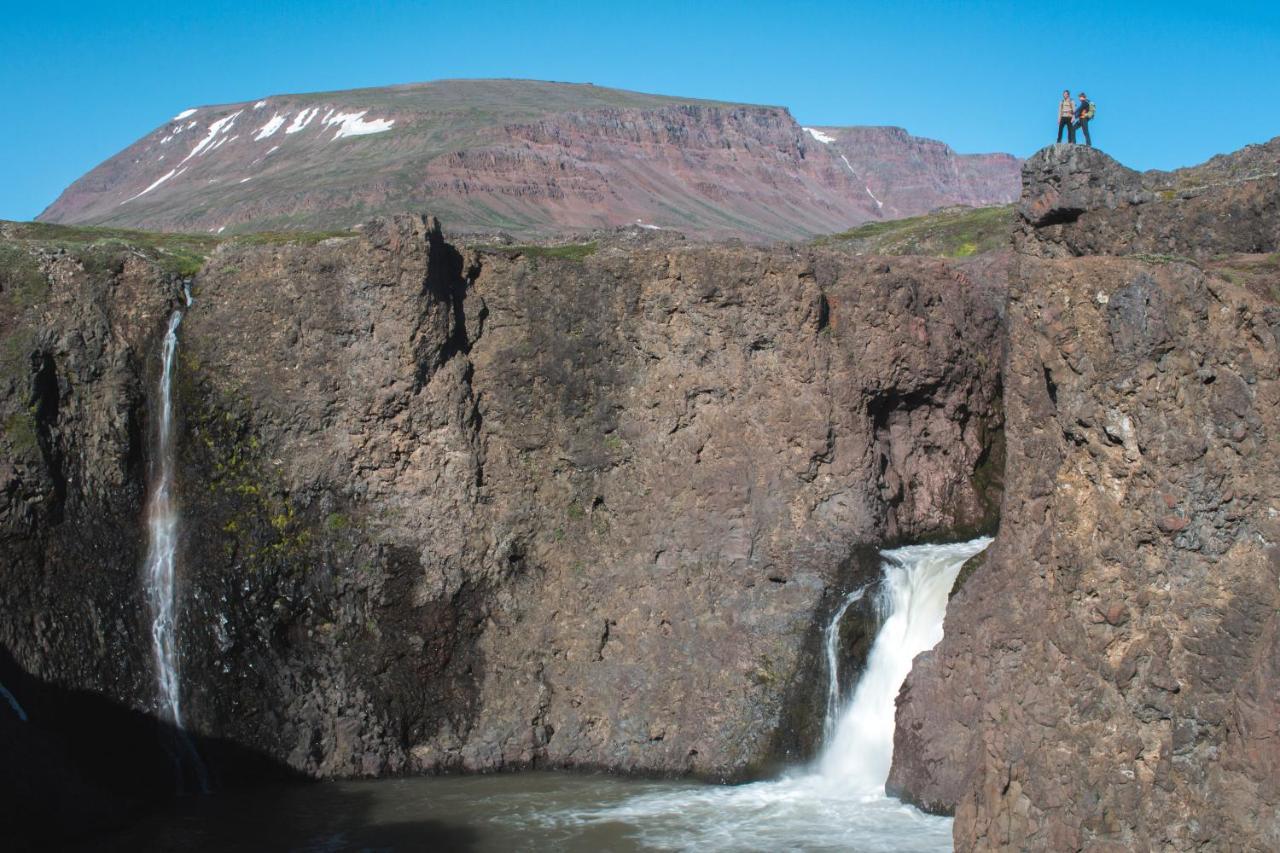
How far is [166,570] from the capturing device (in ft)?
69.2

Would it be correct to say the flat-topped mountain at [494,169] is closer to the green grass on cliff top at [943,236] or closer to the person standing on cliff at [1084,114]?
the green grass on cliff top at [943,236]

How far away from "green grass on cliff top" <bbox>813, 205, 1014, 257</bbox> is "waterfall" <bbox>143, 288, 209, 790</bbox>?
765 inches

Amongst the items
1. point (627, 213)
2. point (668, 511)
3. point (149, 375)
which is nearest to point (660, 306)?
point (668, 511)

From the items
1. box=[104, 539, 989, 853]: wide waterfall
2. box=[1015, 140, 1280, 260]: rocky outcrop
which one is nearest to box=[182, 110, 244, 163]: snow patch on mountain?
box=[1015, 140, 1280, 260]: rocky outcrop

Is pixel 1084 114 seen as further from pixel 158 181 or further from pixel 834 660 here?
pixel 158 181

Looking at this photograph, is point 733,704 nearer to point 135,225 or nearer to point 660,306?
point 660,306

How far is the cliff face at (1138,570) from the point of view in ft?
39.7

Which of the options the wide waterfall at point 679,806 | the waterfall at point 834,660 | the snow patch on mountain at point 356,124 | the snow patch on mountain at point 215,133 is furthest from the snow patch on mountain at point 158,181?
the waterfall at point 834,660

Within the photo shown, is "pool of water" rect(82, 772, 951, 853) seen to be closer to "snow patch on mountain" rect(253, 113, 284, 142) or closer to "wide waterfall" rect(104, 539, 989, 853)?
"wide waterfall" rect(104, 539, 989, 853)

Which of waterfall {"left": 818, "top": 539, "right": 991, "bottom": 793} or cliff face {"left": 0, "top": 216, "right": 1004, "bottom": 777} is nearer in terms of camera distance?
waterfall {"left": 818, "top": 539, "right": 991, "bottom": 793}

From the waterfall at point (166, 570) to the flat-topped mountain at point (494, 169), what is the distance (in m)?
75.6

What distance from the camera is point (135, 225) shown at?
130875mm

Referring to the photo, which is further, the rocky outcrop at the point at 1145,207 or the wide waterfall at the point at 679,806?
the rocky outcrop at the point at 1145,207

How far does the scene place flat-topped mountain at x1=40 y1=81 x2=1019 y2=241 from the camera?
389 feet
